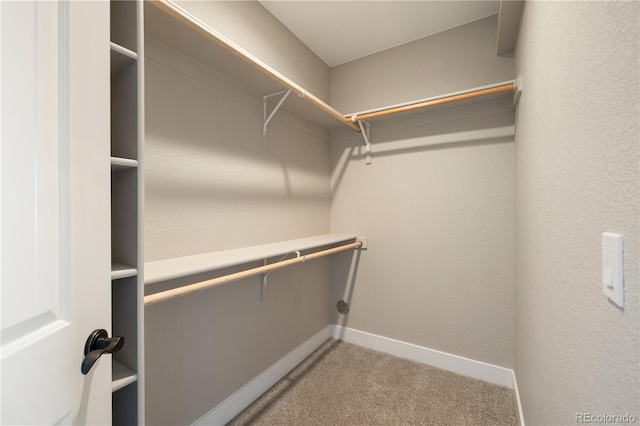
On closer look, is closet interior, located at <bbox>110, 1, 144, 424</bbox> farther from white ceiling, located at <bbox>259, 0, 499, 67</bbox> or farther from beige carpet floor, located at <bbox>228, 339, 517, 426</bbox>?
white ceiling, located at <bbox>259, 0, 499, 67</bbox>

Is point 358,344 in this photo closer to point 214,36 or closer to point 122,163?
point 122,163

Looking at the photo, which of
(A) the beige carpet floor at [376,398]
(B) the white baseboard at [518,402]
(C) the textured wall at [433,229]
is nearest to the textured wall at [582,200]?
(B) the white baseboard at [518,402]

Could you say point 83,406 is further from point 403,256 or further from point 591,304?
point 403,256

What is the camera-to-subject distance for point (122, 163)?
2.38 ft

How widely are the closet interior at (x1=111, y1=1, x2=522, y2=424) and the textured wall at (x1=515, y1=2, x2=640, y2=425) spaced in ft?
2.58

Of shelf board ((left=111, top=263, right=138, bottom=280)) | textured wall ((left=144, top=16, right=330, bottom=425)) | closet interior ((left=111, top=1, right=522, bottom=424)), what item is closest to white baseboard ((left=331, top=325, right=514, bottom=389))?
closet interior ((left=111, top=1, right=522, bottom=424))

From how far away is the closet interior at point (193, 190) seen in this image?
0.79m

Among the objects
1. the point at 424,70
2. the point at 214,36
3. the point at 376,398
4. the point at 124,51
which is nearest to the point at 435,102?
the point at 424,70

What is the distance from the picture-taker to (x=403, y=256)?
2.13m

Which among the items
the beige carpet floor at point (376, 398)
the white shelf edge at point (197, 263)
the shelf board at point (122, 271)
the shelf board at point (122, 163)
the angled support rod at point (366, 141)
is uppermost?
the angled support rod at point (366, 141)

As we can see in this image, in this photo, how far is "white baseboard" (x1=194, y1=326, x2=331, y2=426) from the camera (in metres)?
1.43

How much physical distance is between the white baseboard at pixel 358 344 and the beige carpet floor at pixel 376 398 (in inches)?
1.7

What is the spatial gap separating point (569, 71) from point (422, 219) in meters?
1.44

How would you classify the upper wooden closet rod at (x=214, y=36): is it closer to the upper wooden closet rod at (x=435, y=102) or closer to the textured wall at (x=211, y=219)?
the textured wall at (x=211, y=219)
